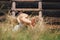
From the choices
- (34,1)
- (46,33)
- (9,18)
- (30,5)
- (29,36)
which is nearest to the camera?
(29,36)

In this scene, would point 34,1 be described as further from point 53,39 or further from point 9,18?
point 53,39

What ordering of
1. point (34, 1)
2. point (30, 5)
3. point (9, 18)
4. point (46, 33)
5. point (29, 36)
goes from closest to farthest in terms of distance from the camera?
point (29, 36) → point (46, 33) → point (9, 18) → point (34, 1) → point (30, 5)

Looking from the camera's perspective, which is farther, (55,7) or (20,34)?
(55,7)

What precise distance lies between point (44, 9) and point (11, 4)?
3.55ft

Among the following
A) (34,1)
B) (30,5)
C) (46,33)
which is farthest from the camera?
(30,5)

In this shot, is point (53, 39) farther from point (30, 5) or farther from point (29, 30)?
point (30, 5)

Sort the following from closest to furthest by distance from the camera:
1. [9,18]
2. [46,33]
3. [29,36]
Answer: [29,36]
[46,33]
[9,18]

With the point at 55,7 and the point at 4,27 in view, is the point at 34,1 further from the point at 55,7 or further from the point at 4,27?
the point at 4,27

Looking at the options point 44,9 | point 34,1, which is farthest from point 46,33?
point 44,9

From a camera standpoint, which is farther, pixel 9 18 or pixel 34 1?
pixel 34 1

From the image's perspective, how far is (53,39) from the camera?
5422 mm

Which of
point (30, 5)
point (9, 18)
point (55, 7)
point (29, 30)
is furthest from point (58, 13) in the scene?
point (29, 30)

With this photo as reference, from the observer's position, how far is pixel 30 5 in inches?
357

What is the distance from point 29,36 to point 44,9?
4039 mm
